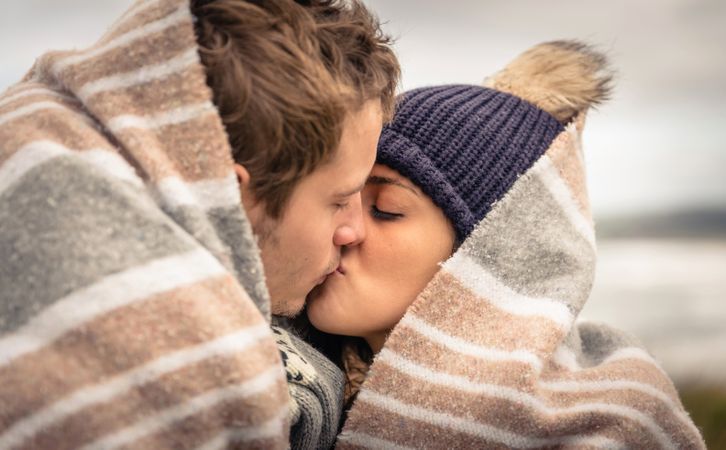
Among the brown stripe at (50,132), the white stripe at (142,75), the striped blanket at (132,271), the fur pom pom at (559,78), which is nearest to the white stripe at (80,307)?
the striped blanket at (132,271)

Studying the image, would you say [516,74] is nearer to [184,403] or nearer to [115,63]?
[115,63]

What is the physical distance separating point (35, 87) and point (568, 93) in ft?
4.39

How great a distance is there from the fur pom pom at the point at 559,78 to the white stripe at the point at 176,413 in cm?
121

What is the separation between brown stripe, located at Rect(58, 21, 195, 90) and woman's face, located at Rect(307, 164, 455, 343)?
2.28ft

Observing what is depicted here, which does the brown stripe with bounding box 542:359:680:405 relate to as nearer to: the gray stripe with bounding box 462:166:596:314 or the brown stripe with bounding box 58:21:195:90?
the gray stripe with bounding box 462:166:596:314

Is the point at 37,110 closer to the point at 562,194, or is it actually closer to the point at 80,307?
the point at 80,307

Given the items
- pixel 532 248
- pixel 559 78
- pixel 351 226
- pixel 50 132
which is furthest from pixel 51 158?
pixel 559 78

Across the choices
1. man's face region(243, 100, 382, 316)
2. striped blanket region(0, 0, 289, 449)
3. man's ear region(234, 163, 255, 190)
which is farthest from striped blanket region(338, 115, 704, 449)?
man's ear region(234, 163, 255, 190)

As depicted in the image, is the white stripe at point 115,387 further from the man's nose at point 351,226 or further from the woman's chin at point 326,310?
the woman's chin at point 326,310

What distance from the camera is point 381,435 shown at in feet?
5.74

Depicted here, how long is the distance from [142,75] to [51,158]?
0.75 feet

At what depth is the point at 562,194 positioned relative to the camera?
6.37 ft

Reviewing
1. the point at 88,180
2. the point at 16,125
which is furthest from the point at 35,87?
the point at 88,180

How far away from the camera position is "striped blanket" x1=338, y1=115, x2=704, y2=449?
1.69 m
